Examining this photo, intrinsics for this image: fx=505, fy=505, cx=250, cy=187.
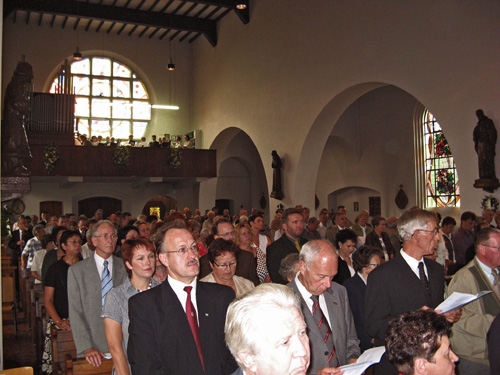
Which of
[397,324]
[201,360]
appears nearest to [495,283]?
[397,324]

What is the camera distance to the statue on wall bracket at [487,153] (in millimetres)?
8281

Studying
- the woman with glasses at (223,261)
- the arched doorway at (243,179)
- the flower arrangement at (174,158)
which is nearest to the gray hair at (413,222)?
the woman with glasses at (223,261)

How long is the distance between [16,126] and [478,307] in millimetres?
6029

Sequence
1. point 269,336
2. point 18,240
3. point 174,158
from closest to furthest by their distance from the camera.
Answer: point 269,336
point 18,240
point 174,158

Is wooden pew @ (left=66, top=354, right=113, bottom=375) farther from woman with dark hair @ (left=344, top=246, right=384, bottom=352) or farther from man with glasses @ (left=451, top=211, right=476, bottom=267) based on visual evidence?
man with glasses @ (left=451, top=211, right=476, bottom=267)

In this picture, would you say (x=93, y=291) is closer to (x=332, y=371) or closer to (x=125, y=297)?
(x=125, y=297)

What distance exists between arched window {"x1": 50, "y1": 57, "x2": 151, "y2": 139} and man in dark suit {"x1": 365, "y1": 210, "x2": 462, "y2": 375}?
1681 cm

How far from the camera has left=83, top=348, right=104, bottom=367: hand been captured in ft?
10.8

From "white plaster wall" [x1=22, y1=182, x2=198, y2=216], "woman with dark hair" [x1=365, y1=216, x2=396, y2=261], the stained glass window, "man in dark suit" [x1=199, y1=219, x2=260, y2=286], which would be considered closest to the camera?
"man in dark suit" [x1=199, y1=219, x2=260, y2=286]

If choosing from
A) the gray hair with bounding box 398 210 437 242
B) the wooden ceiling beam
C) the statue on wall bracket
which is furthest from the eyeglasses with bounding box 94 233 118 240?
the wooden ceiling beam

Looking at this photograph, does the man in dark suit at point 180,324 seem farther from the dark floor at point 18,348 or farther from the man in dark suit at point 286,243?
the dark floor at point 18,348

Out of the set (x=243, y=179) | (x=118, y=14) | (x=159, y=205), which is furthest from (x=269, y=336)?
(x=159, y=205)

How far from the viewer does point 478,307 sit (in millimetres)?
3107

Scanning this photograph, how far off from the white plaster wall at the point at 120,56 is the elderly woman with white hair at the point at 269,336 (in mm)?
17933
